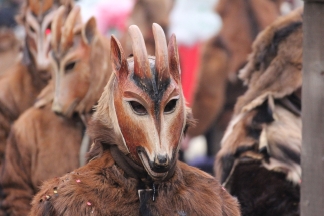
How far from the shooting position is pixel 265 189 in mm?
4203

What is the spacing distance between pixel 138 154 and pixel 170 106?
23 cm

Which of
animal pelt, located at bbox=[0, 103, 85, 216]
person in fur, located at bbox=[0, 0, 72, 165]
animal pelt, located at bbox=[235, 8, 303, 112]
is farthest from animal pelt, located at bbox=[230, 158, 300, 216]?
person in fur, located at bbox=[0, 0, 72, 165]

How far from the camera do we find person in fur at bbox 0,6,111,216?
4828 millimetres

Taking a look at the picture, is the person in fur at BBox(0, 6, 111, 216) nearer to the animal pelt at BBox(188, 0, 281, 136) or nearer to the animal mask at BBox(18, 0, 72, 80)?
the animal mask at BBox(18, 0, 72, 80)

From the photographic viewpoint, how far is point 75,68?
191 inches

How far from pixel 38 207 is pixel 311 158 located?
1.13 m

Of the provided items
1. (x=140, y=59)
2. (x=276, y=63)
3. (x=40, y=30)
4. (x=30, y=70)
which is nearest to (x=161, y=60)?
(x=140, y=59)

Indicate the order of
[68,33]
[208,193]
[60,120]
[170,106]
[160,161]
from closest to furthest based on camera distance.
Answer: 1. [160,161]
2. [170,106]
3. [208,193]
4. [68,33]
5. [60,120]

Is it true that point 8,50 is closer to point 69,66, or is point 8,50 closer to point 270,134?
point 69,66

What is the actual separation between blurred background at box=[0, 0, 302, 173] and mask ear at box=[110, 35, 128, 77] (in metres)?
5.37

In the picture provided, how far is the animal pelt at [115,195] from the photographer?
2973mm

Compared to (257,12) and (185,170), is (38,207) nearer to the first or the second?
(185,170)

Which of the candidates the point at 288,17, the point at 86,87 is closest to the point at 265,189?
the point at 288,17

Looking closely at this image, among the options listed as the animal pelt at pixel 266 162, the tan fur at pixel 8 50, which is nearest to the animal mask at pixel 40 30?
the animal pelt at pixel 266 162
